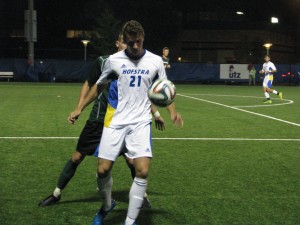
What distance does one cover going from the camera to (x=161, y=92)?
5.65 meters

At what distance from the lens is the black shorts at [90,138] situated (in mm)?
6527

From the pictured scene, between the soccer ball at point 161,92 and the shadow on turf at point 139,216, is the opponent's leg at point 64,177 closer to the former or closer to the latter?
the shadow on turf at point 139,216

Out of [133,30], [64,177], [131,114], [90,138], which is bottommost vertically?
[64,177]

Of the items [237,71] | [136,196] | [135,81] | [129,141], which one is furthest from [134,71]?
[237,71]

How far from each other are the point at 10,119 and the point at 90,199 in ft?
31.5

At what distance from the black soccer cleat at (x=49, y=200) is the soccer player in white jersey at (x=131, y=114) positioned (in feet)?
4.34

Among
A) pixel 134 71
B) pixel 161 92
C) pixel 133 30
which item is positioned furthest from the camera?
pixel 161 92

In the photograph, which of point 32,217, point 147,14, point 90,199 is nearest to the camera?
point 32,217

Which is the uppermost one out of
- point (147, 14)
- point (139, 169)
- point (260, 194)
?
point (147, 14)

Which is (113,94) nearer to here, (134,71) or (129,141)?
→ (134,71)

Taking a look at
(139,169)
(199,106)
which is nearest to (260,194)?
(139,169)

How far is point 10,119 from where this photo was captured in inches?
634

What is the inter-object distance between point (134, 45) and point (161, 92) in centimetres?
56

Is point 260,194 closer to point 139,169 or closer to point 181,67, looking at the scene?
point 139,169
